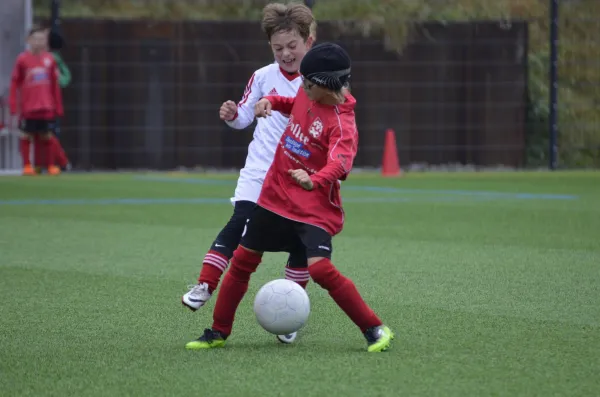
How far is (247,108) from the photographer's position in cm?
625

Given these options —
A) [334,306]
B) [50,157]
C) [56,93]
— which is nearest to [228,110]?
[334,306]

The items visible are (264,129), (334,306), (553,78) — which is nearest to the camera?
(264,129)

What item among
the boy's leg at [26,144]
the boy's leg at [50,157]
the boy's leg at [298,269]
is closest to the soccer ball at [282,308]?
the boy's leg at [298,269]

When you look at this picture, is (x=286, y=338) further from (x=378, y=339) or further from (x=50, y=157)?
(x=50, y=157)

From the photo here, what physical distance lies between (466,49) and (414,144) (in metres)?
1.62

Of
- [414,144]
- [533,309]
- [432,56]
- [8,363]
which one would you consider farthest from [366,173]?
[8,363]

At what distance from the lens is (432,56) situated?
19031 millimetres

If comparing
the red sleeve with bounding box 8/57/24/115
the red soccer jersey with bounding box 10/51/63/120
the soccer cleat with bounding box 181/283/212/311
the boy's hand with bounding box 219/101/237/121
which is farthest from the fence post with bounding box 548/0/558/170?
the soccer cleat with bounding box 181/283/212/311

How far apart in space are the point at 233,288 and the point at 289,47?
1293 millimetres

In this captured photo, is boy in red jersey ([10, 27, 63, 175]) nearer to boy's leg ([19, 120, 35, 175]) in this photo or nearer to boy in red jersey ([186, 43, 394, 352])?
boy's leg ([19, 120, 35, 175])

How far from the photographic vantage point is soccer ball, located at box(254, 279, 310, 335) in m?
5.57

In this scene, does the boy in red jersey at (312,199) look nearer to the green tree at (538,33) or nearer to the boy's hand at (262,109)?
the boy's hand at (262,109)

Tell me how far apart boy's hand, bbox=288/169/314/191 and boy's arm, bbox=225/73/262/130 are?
36.1 inches

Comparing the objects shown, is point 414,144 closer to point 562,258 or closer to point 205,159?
point 205,159
